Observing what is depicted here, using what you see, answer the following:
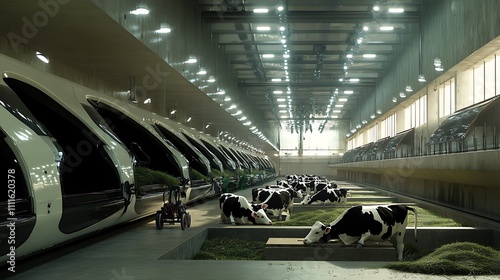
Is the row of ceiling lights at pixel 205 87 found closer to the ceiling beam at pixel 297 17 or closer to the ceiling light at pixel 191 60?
the ceiling light at pixel 191 60

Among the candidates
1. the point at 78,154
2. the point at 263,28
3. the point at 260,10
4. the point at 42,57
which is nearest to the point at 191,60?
the point at 260,10

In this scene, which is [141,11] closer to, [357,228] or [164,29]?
[164,29]

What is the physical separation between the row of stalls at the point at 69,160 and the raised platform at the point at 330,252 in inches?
74.0

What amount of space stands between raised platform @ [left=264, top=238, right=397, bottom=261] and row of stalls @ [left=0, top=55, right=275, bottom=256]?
1.88 m

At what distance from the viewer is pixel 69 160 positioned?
804 centimetres

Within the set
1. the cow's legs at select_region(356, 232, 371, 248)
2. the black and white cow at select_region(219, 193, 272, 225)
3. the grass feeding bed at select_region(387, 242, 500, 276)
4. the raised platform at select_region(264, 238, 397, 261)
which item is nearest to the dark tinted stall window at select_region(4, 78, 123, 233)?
the raised platform at select_region(264, 238, 397, 261)

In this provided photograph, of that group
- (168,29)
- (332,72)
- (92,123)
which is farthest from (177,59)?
(332,72)

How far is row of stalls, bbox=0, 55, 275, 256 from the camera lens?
523 cm

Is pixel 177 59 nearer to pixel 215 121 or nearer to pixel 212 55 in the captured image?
pixel 212 55

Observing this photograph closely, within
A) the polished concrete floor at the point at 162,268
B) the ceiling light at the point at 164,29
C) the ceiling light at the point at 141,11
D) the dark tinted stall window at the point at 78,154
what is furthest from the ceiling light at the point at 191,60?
the polished concrete floor at the point at 162,268

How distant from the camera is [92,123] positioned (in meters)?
8.06

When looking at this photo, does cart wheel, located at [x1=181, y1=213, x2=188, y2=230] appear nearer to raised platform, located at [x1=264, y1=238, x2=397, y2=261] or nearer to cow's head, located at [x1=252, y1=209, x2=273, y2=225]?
raised platform, located at [x1=264, y1=238, x2=397, y2=261]

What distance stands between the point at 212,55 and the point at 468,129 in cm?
1211

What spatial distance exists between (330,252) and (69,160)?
3257mm
